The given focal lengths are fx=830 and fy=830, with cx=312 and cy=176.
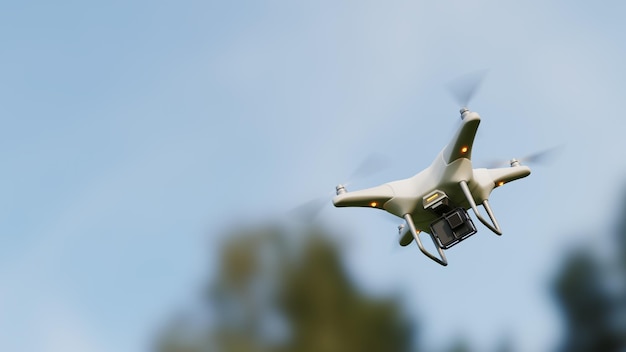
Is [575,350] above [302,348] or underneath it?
underneath

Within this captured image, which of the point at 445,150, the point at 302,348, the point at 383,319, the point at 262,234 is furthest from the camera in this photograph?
the point at 262,234

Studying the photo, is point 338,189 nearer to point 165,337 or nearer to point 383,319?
point 383,319

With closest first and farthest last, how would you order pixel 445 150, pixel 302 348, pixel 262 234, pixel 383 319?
pixel 445 150
pixel 302 348
pixel 383 319
pixel 262 234

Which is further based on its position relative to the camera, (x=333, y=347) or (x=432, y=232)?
(x=333, y=347)

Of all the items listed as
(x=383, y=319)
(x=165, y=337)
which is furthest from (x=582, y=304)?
(x=165, y=337)

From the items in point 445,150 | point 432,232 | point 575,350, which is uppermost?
point 445,150
